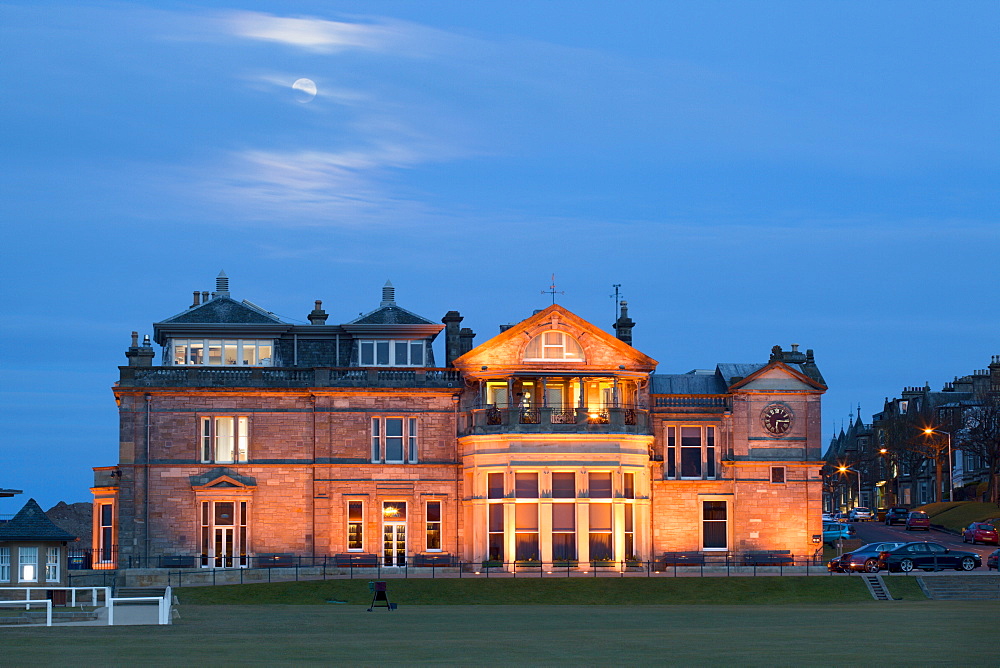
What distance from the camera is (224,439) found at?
66188 mm

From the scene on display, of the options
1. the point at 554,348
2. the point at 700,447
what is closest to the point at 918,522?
the point at 700,447

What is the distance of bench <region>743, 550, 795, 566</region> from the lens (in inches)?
2645

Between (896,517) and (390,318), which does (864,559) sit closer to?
(390,318)

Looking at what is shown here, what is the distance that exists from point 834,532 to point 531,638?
45121mm

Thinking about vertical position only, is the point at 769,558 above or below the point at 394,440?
below

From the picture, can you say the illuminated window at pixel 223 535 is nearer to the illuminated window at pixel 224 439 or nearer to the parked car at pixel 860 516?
the illuminated window at pixel 224 439

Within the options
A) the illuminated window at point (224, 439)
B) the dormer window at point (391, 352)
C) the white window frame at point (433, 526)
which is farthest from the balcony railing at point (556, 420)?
the illuminated window at point (224, 439)

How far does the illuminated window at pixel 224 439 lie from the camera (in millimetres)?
66062

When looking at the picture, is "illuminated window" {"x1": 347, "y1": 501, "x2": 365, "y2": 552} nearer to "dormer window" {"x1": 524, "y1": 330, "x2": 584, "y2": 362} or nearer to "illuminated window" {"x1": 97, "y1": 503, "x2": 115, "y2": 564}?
"dormer window" {"x1": 524, "y1": 330, "x2": 584, "y2": 362}

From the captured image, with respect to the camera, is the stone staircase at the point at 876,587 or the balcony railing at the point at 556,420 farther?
the balcony railing at the point at 556,420

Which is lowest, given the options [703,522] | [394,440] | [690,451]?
[703,522]

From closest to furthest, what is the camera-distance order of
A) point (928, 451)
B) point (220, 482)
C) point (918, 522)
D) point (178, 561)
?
point (178, 561) < point (220, 482) < point (918, 522) < point (928, 451)

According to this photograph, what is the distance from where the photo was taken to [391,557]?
2625 inches

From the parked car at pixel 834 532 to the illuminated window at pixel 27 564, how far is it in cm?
4041
